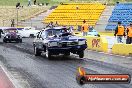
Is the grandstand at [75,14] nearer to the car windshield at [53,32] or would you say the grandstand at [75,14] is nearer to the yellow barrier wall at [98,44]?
the yellow barrier wall at [98,44]

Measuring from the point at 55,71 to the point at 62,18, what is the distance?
54019 millimetres

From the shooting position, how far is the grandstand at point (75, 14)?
6612 centimetres

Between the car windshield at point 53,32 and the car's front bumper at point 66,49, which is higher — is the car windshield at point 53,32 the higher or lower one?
the higher one

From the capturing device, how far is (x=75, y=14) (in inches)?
2739

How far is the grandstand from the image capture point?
217 feet

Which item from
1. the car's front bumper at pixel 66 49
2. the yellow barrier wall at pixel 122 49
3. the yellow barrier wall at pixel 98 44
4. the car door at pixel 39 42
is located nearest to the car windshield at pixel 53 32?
the car door at pixel 39 42

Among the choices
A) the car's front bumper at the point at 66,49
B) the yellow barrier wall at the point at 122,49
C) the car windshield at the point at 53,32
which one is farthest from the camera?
the yellow barrier wall at the point at 122,49

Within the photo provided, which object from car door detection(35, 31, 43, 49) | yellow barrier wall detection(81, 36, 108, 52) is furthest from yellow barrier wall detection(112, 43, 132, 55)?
car door detection(35, 31, 43, 49)

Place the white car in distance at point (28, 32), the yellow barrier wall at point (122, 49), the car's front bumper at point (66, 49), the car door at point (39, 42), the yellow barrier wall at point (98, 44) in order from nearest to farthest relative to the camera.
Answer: the car's front bumper at point (66, 49) < the car door at point (39, 42) < the yellow barrier wall at point (122, 49) < the yellow barrier wall at point (98, 44) < the white car in distance at point (28, 32)

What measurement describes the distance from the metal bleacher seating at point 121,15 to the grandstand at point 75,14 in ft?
8.47

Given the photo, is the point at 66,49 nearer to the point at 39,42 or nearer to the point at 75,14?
the point at 39,42

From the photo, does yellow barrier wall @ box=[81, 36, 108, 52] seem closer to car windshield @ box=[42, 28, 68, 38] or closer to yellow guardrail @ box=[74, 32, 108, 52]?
yellow guardrail @ box=[74, 32, 108, 52]

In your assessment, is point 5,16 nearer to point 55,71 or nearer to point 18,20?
point 18,20

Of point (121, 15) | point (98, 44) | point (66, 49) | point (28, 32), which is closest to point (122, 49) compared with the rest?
point (98, 44)
